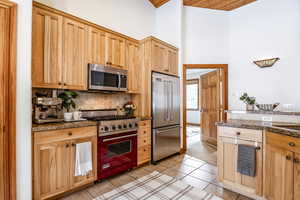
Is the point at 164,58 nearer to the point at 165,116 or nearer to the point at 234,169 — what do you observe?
the point at 165,116

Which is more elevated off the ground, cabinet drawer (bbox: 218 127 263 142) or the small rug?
cabinet drawer (bbox: 218 127 263 142)

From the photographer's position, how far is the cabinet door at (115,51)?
264 centimetres

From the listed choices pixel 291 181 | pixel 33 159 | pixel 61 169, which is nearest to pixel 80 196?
pixel 61 169

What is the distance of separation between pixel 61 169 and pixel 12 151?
557mm

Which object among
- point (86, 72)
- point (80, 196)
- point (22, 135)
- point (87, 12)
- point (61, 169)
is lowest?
point (80, 196)

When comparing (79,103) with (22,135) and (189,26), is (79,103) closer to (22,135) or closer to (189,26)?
(22,135)

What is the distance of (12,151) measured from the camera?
4.87 ft

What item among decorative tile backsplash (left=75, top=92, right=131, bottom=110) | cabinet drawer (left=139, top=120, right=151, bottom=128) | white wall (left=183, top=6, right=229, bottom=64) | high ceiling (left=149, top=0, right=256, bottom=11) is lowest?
cabinet drawer (left=139, top=120, right=151, bottom=128)

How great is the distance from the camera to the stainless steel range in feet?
7.11

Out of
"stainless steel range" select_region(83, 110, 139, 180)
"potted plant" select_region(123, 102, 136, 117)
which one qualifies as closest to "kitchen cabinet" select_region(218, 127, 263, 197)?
"stainless steel range" select_region(83, 110, 139, 180)

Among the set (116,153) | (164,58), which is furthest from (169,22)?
(116,153)

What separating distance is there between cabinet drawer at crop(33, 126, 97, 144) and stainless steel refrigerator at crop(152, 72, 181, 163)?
1.25 meters

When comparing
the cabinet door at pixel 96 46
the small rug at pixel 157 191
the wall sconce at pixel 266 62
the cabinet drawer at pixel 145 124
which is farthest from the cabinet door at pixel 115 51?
the wall sconce at pixel 266 62

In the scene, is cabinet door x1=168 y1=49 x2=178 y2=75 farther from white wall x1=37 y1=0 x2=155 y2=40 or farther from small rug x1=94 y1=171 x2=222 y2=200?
small rug x1=94 y1=171 x2=222 y2=200
